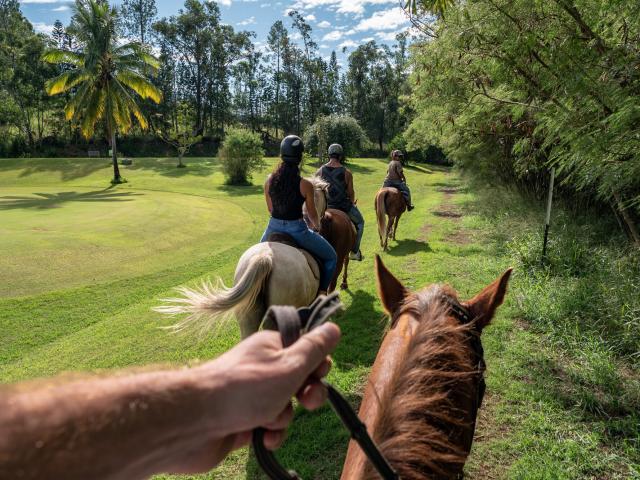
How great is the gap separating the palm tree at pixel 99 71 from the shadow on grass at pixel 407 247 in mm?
21230

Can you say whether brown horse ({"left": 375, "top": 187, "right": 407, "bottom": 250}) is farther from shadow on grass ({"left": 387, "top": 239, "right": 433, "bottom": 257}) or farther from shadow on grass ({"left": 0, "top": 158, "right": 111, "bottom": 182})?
shadow on grass ({"left": 0, "top": 158, "right": 111, "bottom": 182})

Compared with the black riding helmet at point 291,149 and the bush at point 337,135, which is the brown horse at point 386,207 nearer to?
the black riding helmet at point 291,149

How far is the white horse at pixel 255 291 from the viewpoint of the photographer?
3500 millimetres

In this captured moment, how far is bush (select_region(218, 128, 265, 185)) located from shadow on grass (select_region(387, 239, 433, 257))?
58.1 ft

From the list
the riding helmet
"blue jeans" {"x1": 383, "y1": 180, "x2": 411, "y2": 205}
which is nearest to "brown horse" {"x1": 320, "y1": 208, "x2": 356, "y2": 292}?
the riding helmet

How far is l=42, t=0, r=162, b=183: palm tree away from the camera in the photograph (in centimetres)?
2366

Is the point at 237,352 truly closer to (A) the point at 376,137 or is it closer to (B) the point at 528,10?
(B) the point at 528,10

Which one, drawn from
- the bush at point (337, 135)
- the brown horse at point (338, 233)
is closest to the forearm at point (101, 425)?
the brown horse at point (338, 233)

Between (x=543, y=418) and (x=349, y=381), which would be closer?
(x=543, y=418)

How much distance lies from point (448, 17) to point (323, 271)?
4.26 m

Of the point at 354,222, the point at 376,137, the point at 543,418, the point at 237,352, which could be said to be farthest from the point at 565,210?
the point at 376,137

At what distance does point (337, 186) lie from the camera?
287 inches

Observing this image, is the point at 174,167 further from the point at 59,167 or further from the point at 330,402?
the point at 330,402

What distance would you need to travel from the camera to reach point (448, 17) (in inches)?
223
